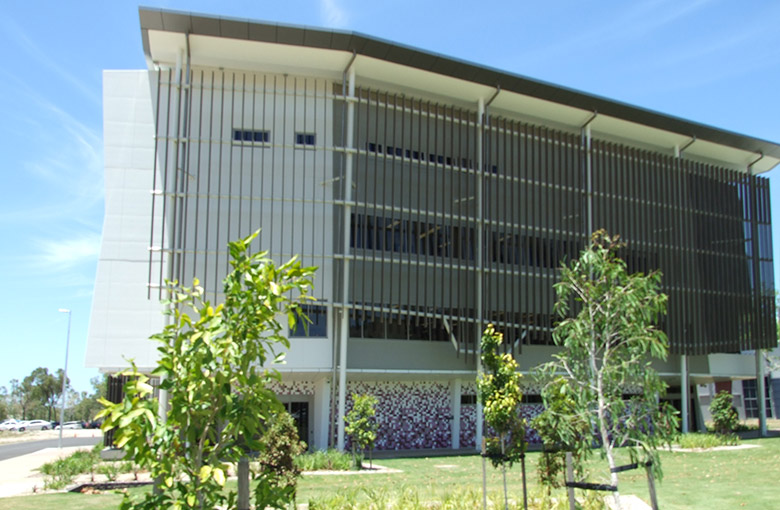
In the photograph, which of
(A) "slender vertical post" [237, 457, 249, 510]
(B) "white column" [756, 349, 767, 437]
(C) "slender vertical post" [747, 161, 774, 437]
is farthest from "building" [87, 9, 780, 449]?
(A) "slender vertical post" [237, 457, 249, 510]

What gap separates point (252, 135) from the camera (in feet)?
98.3

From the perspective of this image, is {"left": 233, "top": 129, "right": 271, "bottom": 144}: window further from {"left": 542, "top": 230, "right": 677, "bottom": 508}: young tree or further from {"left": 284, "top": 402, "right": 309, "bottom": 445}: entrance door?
{"left": 542, "top": 230, "right": 677, "bottom": 508}: young tree

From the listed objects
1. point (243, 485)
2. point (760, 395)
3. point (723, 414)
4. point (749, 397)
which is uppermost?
point (243, 485)

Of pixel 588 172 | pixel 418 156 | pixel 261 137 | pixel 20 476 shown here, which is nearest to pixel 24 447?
pixel 20 476

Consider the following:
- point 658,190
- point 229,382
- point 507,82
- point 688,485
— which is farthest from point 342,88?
point 229,382

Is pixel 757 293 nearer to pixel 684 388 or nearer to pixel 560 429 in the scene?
pixel 684 388

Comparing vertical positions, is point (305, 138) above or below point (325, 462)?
above

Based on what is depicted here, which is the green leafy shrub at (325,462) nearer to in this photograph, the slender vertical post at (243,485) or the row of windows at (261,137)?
the row of windows at (261,137)

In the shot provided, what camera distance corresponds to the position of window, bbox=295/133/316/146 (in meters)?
30.8

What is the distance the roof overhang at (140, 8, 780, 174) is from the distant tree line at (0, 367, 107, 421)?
79.6 m

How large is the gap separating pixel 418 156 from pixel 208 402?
26.4 meters

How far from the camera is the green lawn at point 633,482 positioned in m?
15.2

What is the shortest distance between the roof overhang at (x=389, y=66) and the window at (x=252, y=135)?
8.33 feet

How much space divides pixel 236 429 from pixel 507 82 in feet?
94.6
